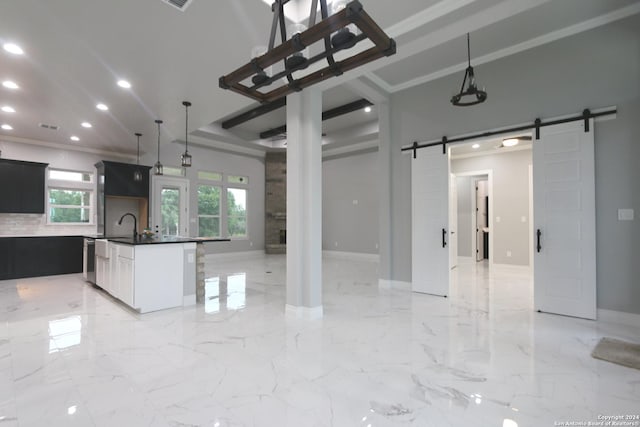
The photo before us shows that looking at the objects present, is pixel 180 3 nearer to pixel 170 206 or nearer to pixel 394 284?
pixel 394 284

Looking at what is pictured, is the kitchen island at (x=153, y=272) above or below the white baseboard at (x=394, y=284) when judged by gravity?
above

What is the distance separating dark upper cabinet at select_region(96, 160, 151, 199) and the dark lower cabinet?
4.15 ft

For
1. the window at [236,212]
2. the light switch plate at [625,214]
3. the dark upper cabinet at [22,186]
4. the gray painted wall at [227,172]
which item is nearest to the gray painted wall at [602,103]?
the light switch plate at [625,214]

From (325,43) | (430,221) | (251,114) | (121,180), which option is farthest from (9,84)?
(430,221)

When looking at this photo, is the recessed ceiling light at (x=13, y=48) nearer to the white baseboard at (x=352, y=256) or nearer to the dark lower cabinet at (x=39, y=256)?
the dark lower cabinet at (x=39, y=256)

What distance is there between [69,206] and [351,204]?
7215mm

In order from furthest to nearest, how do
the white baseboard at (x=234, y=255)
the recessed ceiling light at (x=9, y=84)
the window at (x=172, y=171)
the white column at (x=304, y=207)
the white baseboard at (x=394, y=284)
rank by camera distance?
the white baseboard at (x=234, y=255)
the window at (x=172, y=171)
the white baseboard at (x=394, y=284)
the recessed ceiling light at (x=9, y=84)
the white column at (x=304, y=207)

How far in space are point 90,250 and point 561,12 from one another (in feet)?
26.0

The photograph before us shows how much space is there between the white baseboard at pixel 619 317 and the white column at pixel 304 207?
3.28 meters

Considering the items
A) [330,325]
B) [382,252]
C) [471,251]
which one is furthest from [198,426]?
[471,251]

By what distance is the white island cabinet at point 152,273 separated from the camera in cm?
389

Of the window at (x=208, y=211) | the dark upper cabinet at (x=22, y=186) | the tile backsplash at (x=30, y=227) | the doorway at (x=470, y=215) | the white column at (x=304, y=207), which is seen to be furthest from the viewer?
the window at (x=208, y=211)

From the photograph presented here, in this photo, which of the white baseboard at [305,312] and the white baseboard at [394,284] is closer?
the white baseboard at [305,312]

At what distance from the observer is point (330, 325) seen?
137 inches
